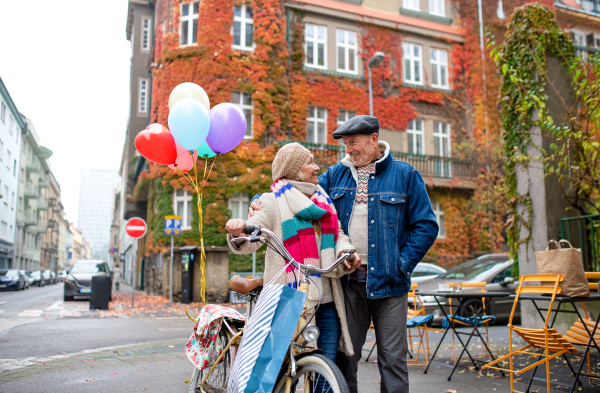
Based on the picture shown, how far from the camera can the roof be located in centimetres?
2258

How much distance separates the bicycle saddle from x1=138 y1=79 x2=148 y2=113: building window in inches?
1119

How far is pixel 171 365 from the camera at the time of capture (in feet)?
20.8

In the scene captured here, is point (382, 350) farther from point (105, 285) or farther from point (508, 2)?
point (508, 2)

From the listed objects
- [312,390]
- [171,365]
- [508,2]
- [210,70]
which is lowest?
[171,365]

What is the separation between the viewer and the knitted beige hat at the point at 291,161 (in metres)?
3.20

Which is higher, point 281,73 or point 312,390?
point 281,73

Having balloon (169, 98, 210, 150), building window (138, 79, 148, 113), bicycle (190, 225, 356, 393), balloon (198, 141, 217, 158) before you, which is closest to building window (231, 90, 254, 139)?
building window (138, 79, 148, 113)

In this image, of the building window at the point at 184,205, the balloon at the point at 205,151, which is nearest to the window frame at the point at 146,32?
the building window at the point at 184,205

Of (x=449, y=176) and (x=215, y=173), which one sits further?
(x=449, y=176)

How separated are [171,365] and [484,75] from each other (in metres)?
23.3

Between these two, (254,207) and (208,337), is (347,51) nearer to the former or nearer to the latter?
(208,337)

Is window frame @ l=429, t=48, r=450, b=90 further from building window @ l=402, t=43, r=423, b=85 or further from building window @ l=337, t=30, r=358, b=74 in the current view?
building window @ l=337, t=30, r=358, b=74

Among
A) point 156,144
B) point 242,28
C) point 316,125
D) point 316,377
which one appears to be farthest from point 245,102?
point 316,377

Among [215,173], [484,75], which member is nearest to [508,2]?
[484,75]
